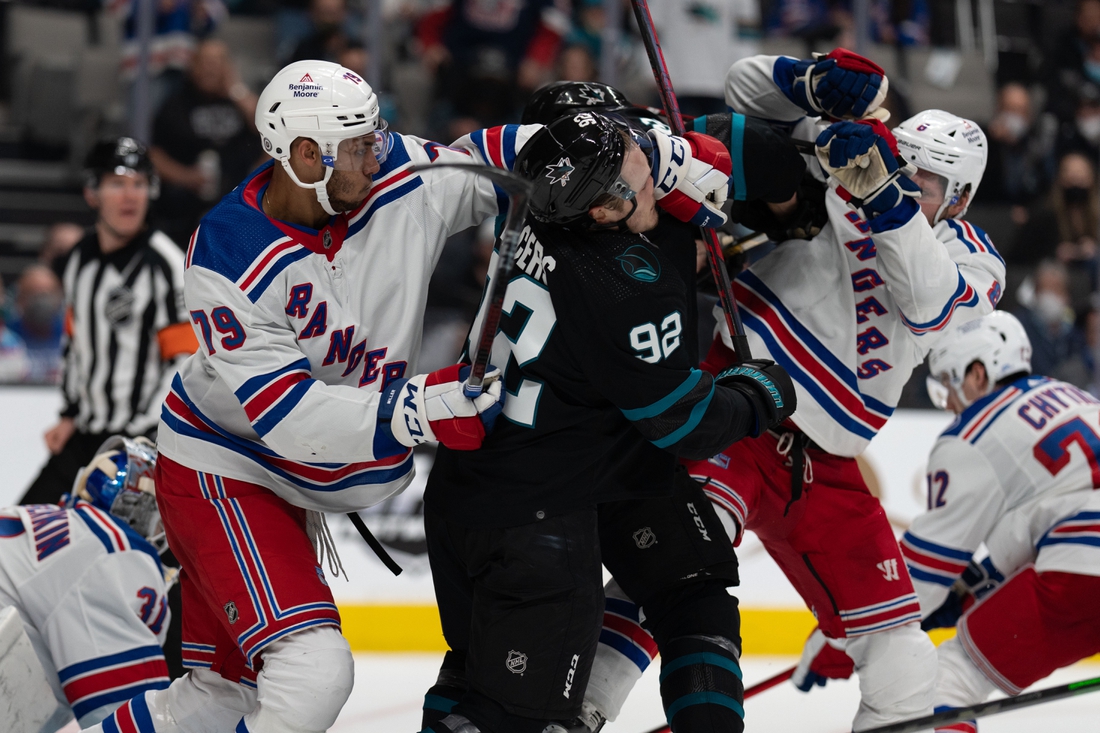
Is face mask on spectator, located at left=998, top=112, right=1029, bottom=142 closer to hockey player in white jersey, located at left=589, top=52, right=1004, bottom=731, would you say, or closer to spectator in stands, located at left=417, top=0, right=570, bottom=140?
spectator in stands, located at left=417, top=0, right=570, bottom=140

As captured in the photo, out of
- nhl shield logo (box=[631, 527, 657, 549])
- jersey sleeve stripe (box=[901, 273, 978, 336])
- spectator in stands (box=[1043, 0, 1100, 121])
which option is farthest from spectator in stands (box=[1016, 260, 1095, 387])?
nhl shield logo (box=[631, 527, 657, 549])

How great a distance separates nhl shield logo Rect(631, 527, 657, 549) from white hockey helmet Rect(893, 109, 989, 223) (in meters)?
0.96

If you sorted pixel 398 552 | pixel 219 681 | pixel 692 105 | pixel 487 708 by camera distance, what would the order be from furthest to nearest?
pixel 692 105
pixel 398 552
pixel 219 681
pixel 487 708

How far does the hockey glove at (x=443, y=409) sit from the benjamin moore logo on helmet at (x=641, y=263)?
30cm

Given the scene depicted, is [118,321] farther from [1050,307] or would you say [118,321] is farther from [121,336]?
[1050,307]

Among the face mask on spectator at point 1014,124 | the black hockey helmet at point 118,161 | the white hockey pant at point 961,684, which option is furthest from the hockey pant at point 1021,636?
the face mask on spectator at point 1014,124

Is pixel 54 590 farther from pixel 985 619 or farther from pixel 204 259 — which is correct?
pixel 985 619

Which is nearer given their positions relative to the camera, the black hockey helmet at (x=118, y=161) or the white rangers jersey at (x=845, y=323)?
the white rangers jersey at (x=845, y=323)

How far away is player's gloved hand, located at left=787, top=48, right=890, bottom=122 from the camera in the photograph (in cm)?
258

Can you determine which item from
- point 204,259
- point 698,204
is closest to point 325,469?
point 204,259

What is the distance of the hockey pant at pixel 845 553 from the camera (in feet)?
8.81

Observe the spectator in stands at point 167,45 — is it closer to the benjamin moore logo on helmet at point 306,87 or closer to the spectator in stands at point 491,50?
the spectator in stands at point 491,50

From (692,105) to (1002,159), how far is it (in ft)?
5.65

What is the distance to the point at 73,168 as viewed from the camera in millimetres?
6078
